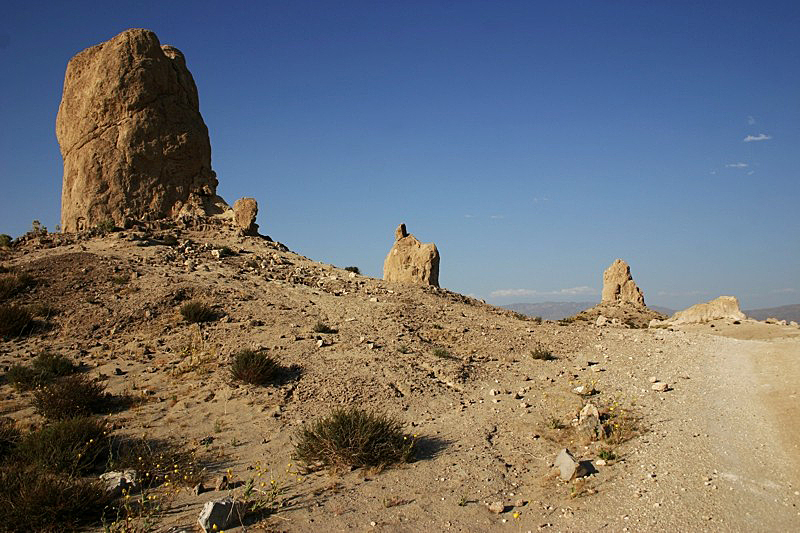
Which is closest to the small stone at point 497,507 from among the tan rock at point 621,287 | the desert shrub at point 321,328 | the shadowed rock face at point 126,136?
the desert shrub at point 321,328

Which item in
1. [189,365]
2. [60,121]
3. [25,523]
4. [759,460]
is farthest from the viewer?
[60,121]

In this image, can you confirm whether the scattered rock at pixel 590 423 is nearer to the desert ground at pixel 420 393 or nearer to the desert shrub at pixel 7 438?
the desert ground at pixel 420 393

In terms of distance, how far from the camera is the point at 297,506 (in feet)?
18.1

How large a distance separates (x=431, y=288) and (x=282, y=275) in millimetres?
5480

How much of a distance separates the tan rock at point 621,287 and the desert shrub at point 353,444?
78.2ft

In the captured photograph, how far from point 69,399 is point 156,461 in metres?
2.92

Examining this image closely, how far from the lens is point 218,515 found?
16.3ft

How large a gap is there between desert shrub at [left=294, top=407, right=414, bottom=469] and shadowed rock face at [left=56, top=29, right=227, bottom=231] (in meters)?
15.9

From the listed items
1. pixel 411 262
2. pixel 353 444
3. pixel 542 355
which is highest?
pixel 411 262

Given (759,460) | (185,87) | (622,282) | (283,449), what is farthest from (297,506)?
(622,282)

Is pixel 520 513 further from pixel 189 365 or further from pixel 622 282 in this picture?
pixel 622 282

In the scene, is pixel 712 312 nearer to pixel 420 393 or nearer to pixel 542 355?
pixel 542 355

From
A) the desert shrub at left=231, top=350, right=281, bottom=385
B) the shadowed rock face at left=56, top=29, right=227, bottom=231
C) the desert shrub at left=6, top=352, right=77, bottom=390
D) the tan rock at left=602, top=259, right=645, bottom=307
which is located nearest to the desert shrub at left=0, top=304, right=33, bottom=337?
the desert shrub at left=6, top=352, right=77, bottom=390

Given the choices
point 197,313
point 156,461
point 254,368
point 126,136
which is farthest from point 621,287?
point 156,461
